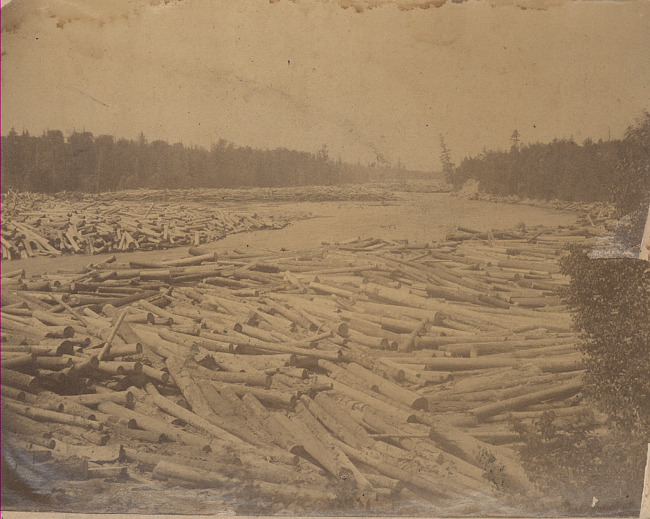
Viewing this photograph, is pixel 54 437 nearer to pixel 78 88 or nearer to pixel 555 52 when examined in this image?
pixel 78 88

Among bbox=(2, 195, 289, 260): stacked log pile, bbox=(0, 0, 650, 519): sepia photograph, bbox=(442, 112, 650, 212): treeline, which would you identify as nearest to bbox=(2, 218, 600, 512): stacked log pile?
bbox=(0, 0, 650, 519): sepia photograph

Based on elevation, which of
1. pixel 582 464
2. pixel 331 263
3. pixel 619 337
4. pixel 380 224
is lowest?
pixel 582 464

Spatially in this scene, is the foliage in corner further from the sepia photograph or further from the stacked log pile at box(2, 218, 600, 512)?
the stacked log pile at box(2, 218, 600, 512)

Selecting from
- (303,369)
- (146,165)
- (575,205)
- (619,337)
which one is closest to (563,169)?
(575,205)

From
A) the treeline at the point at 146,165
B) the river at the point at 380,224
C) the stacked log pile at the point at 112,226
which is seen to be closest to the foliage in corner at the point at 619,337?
the river at the point at 380,224

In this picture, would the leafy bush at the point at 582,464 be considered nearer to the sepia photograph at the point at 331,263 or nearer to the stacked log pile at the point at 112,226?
the sepia photograph at the point at 331,263

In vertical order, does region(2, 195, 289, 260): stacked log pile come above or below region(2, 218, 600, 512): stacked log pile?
above

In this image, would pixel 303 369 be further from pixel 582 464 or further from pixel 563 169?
pixel 563 169

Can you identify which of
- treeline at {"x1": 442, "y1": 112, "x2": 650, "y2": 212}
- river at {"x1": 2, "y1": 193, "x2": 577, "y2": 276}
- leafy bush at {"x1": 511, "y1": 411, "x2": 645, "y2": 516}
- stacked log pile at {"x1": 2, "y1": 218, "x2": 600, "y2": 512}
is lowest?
leafy bush at {"x1": 511, "y1": 411, "x2": 645, "y2": 516}
